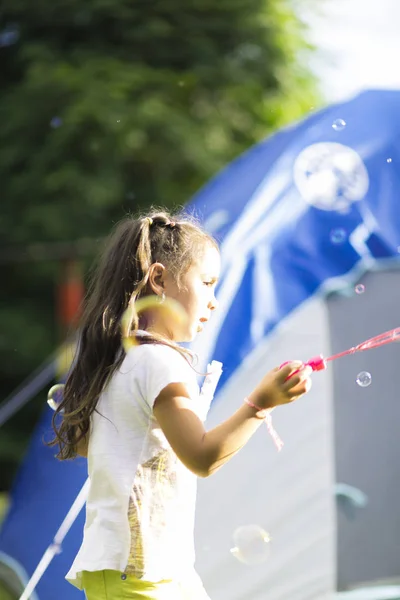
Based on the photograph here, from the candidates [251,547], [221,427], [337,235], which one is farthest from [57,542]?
[221,427]

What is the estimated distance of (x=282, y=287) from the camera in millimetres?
2537

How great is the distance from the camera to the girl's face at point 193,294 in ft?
4.79

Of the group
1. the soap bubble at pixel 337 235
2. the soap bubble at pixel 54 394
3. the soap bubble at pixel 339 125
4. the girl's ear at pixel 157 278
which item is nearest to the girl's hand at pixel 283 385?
the girl's ear at pixel 157 278

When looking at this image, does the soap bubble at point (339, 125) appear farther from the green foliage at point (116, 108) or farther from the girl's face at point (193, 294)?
the green foliage at point (116, 108)

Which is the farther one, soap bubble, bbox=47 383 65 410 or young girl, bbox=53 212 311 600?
soap bubble, bbox=47 383 65 410

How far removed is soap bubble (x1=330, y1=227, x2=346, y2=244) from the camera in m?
2.57

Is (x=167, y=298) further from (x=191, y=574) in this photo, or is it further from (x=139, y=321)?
(x=191, y=574)

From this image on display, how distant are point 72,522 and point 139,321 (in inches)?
43.4

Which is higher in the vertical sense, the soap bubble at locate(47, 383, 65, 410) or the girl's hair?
the girl's hair

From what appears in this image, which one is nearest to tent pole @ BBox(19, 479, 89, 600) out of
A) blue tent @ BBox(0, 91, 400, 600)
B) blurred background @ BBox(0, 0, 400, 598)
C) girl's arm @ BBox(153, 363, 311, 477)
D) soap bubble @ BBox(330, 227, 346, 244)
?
blue tent @ BBox(0, 91, 400, 600)

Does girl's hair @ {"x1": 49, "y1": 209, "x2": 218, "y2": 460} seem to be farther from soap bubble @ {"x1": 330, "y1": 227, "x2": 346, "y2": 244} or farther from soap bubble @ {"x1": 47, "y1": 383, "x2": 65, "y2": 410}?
soap bubble @ {"x1": 330, "y1": 227, "x2": 346, "y2": 244}

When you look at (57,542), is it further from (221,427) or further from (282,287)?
(221,427)

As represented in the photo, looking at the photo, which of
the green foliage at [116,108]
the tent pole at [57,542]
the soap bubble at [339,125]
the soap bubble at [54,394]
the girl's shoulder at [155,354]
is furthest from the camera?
the green foliage at [116,108]

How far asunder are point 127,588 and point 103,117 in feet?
17.1
